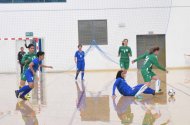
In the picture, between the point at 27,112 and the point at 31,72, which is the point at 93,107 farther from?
the point at 31,72

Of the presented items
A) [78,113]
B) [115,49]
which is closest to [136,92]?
[78,113]

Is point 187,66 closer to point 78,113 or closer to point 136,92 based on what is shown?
point 136,92

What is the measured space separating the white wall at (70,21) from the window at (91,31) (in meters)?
0.26

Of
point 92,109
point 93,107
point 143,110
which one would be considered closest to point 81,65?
point 93,107

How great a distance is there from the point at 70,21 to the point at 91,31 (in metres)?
1.41

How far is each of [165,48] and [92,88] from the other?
1081cm

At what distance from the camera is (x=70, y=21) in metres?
23.3

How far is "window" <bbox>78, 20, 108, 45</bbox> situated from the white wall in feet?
0.86

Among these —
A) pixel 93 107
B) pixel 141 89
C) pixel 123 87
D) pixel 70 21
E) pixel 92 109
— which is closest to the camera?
pixel 92 109

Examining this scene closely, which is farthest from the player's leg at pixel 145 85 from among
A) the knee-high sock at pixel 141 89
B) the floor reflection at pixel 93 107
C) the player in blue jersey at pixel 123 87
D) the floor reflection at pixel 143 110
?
the floor reflection at pixel 93 107

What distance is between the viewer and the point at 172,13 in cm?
2352

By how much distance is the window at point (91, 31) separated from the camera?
23484 mm

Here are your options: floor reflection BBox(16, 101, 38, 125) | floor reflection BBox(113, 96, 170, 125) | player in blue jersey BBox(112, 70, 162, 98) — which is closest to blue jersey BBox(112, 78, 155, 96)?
player in blue jersey BBox(112, 70, 162, 98)

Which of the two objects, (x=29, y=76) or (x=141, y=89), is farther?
(x=141, y=89)
